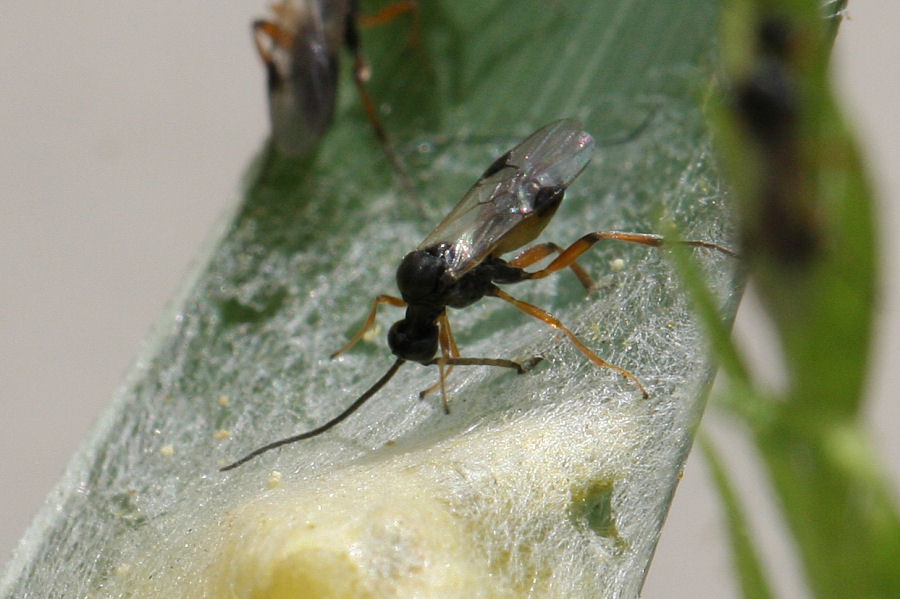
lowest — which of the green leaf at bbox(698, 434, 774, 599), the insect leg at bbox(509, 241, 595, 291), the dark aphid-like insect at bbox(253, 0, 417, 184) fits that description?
the insect leg at bbox(509, 241, 595, 291)

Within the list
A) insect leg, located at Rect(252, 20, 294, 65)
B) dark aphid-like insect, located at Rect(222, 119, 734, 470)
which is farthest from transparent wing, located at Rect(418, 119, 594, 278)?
insect leg, located at Rect(252, 20, 294, 65)

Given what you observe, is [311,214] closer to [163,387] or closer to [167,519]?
[163,387]

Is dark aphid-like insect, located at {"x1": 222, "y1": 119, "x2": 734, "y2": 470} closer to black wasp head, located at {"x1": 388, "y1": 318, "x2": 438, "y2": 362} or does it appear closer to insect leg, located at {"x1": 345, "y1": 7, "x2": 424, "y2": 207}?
black wasp head, located at {"x1": 388, "y1": 318, "x2": 438, "y2": 362}

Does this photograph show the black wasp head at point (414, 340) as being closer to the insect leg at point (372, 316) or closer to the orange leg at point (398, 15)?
the insect leg at point (372, 316)

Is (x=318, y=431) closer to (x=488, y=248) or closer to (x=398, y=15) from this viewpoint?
(x=488, y=248)

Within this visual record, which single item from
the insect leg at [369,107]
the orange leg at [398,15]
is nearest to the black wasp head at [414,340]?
the insect leg at [369,107]

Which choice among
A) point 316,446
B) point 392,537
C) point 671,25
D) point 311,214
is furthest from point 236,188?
point 392,537
